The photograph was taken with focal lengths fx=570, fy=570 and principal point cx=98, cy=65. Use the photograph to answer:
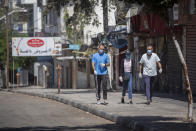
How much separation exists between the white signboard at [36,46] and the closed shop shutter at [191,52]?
25.3m

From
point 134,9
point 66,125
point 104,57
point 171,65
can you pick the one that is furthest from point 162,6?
point 134,9

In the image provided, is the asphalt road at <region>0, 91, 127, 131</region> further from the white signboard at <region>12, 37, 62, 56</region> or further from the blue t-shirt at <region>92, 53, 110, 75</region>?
the white signboard at <region>12, 37, 62, 56</region>

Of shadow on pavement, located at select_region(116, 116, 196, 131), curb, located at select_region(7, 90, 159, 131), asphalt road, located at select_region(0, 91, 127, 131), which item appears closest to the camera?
shadow on pavement, located at select_region(116, 116, 196, 131)

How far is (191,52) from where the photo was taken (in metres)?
22.8

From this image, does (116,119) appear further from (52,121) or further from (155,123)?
(155,123)

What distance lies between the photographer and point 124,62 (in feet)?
57.8

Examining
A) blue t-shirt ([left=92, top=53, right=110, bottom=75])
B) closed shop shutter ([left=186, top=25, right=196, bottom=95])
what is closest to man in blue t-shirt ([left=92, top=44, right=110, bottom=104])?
blue t-shirt ([left=92, top=53, right=110, bottom=75])

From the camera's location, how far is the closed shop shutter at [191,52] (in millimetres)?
22469

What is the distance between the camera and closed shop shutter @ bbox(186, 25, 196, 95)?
2247 cm

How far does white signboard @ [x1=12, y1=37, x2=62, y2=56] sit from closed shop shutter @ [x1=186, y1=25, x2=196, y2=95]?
2532 cm

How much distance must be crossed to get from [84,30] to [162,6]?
3624 cm

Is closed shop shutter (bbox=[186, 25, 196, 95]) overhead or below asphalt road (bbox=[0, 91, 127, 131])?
overhead

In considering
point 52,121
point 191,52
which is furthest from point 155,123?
point 191,52

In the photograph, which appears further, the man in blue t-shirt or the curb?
the man in blue t-shirt
